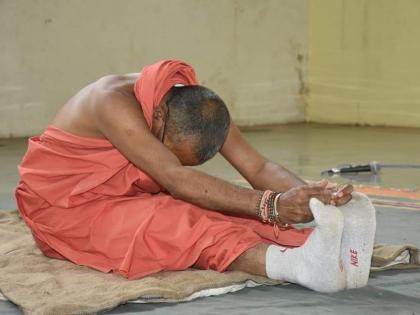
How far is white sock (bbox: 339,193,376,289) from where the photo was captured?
10.2ft

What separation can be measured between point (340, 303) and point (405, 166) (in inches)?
129

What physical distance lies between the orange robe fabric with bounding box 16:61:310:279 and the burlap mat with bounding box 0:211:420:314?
60 millimetres

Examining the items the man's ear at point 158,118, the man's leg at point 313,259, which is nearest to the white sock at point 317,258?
the man's leg at point 313,259

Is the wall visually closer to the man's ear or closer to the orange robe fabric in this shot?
the orange robe fabric

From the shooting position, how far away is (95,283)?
3.23 meters

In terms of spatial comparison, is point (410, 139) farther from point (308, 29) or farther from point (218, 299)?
point (218, 299)

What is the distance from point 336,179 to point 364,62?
3.48m

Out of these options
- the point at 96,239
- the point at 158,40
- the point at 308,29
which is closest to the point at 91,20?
the point at 158,40

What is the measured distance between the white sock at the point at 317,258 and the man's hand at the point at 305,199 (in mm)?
59

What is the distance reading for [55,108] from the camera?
8.20 meters

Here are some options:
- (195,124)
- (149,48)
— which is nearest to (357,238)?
(195,124)

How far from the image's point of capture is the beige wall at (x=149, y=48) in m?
8.02

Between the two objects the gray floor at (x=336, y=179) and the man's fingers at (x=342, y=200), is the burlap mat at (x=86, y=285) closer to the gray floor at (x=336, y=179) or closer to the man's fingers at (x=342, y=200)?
the gray floor at (x=336, y=179)

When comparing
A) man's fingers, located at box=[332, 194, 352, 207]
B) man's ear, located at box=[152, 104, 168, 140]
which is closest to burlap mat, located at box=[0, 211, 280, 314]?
man's fingers, located at box=[332, 194, 352, 207]
